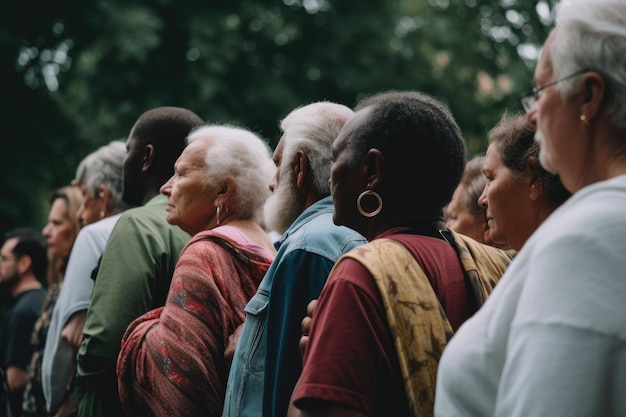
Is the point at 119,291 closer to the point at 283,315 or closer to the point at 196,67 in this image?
the point at 283,315

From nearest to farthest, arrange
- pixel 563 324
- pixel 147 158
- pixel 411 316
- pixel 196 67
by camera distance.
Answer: pixel 563 324 < pixel 411 316 < pixel 147 158 < pixel 196 67

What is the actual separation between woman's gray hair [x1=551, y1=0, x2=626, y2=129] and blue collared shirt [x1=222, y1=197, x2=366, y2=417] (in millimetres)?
1224

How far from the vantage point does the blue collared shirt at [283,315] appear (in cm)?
293

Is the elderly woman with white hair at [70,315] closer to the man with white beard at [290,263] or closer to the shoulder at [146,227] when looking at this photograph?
the shoulder at [146,227]

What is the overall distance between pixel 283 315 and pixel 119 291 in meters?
1.65

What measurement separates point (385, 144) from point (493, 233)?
101cm

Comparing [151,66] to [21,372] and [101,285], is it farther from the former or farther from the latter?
[101,285]

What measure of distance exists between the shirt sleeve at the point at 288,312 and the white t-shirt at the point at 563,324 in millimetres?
1071

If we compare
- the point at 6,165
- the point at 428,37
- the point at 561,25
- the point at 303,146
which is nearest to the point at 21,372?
the point at 303,146

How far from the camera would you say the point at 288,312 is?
116 inches

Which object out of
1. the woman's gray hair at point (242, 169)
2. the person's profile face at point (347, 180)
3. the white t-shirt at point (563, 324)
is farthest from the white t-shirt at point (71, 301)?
the white t-shirt at point (563, 324)

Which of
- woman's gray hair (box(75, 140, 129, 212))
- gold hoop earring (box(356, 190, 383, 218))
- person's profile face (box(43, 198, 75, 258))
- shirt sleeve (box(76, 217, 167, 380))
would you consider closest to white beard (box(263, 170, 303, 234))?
gold hoop earring (box(356, 190, 383, 218))

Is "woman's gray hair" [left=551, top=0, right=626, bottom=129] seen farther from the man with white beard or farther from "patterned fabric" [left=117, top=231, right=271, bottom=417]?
"patterned fabric" [left=117, top=231, right=271, bottom=417]

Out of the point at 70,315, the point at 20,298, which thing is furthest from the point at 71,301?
the point at 20,298
